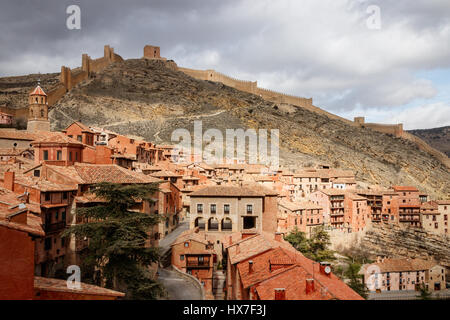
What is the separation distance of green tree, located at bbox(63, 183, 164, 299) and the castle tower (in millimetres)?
51924

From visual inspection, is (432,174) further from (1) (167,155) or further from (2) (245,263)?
(2) (245,263)

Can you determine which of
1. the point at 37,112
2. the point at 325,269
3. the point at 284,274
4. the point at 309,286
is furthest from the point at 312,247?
the point at 37,112

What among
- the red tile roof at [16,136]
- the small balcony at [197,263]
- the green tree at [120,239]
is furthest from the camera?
the red tile roof at [16,136]

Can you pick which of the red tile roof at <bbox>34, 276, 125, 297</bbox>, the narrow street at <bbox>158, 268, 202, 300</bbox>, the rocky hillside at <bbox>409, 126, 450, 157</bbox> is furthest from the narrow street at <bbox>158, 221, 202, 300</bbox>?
the rocky hillside at <bbox>409, 126, 450, 157</bbox>

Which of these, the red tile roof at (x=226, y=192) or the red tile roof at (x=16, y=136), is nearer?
the red tile roof at (x=226, y=192)

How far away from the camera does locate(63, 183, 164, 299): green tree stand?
15750mm

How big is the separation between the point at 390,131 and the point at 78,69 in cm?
10721

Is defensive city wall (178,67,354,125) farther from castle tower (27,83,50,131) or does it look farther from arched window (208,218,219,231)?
arched window (208,218,219,231)

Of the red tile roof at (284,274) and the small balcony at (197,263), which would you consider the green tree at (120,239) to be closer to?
the red tile roof at (284,274)

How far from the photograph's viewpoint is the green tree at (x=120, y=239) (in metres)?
15.8

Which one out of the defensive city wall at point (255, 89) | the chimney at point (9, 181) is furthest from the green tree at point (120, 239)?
the defensive city wall at point (255, 89)

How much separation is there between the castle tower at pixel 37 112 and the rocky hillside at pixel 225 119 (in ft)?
39.7

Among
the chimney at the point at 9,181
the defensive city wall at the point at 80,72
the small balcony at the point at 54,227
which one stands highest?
the defensive city wall at the point at 80,72

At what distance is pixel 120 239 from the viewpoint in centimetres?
1562
